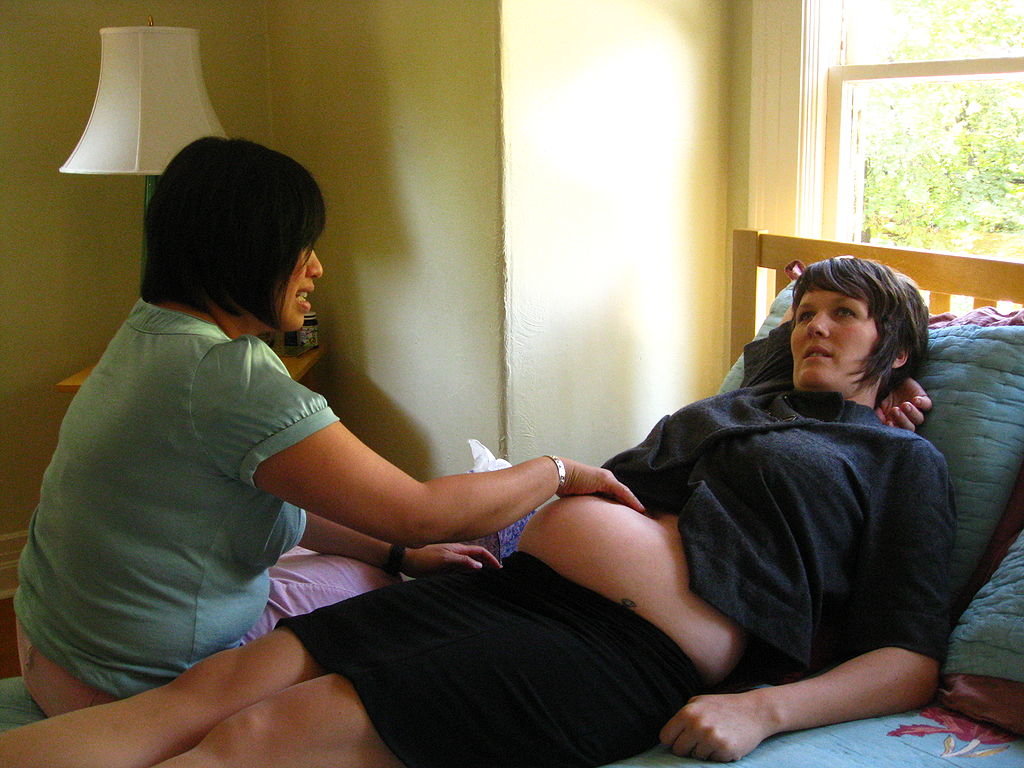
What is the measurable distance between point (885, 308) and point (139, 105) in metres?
1.72

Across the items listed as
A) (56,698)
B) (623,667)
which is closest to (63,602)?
(56,698)

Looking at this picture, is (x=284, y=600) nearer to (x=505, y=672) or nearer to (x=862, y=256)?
(x=505, y=672)

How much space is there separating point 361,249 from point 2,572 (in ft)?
4.51

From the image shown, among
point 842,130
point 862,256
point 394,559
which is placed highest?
point 842,130

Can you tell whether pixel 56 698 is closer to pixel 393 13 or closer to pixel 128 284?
pixel 393 13

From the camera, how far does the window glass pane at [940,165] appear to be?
187cm

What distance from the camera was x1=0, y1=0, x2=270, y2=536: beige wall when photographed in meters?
2.66

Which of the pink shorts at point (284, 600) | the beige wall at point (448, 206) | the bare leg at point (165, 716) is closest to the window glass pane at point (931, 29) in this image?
the beige wall at point (448, 206)

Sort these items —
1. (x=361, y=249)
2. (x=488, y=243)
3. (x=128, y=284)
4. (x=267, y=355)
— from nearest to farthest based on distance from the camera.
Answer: (x=267, y=355)
(x=488, y=243)
(x=361, y=249)
(x=128, y=284)

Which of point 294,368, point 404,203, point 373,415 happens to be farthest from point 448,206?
point 373,415

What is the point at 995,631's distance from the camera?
122 cm

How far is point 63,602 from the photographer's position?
1.17 metres

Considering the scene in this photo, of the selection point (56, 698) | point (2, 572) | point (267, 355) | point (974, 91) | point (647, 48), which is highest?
point (647, 48)

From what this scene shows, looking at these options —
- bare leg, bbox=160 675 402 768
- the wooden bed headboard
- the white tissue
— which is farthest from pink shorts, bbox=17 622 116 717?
the wooden bed headboard
